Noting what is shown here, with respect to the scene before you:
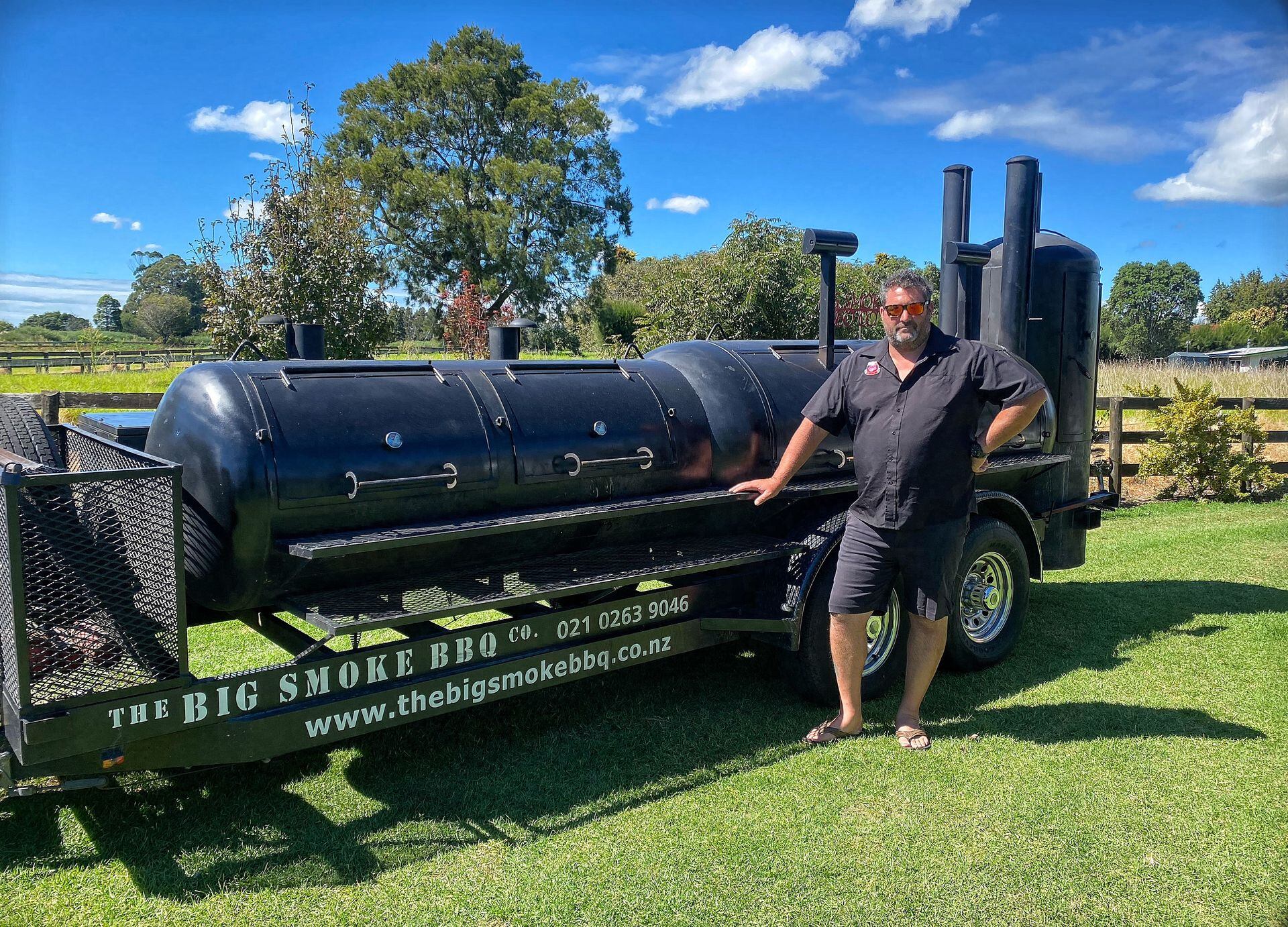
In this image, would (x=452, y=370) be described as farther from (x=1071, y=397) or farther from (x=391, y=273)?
(x=391, y=273)

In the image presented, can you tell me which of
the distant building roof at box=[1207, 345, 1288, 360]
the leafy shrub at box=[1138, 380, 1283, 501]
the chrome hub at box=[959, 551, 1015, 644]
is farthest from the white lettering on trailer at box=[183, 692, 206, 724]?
the distant building roof at box=[1207, 345, 1288, 360]

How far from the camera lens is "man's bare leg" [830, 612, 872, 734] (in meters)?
4.70

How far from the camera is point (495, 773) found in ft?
14.6

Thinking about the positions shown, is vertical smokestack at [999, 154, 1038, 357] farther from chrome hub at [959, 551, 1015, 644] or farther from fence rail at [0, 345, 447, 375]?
fence rail at [0, 345, 447, 375]

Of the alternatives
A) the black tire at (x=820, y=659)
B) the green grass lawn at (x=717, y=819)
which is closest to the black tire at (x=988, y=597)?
the green grass lawn at (x=717, y=819)

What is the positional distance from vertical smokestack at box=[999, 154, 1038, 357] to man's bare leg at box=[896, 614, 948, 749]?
2778 mm

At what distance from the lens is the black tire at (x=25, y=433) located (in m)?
4.59

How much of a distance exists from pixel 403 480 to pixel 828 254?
294 cm

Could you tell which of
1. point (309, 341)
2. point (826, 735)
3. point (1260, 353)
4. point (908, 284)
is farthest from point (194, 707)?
point (1260, 353)

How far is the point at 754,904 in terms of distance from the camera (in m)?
3.38

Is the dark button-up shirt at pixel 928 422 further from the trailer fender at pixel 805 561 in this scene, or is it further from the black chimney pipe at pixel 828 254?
the black chimney pipe at pixel 828 254

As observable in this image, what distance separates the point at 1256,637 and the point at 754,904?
4.94 metres

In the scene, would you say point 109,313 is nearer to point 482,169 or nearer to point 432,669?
point 482,169

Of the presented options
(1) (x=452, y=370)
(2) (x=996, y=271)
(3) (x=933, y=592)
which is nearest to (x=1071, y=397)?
(2) (x=996, y=271)
